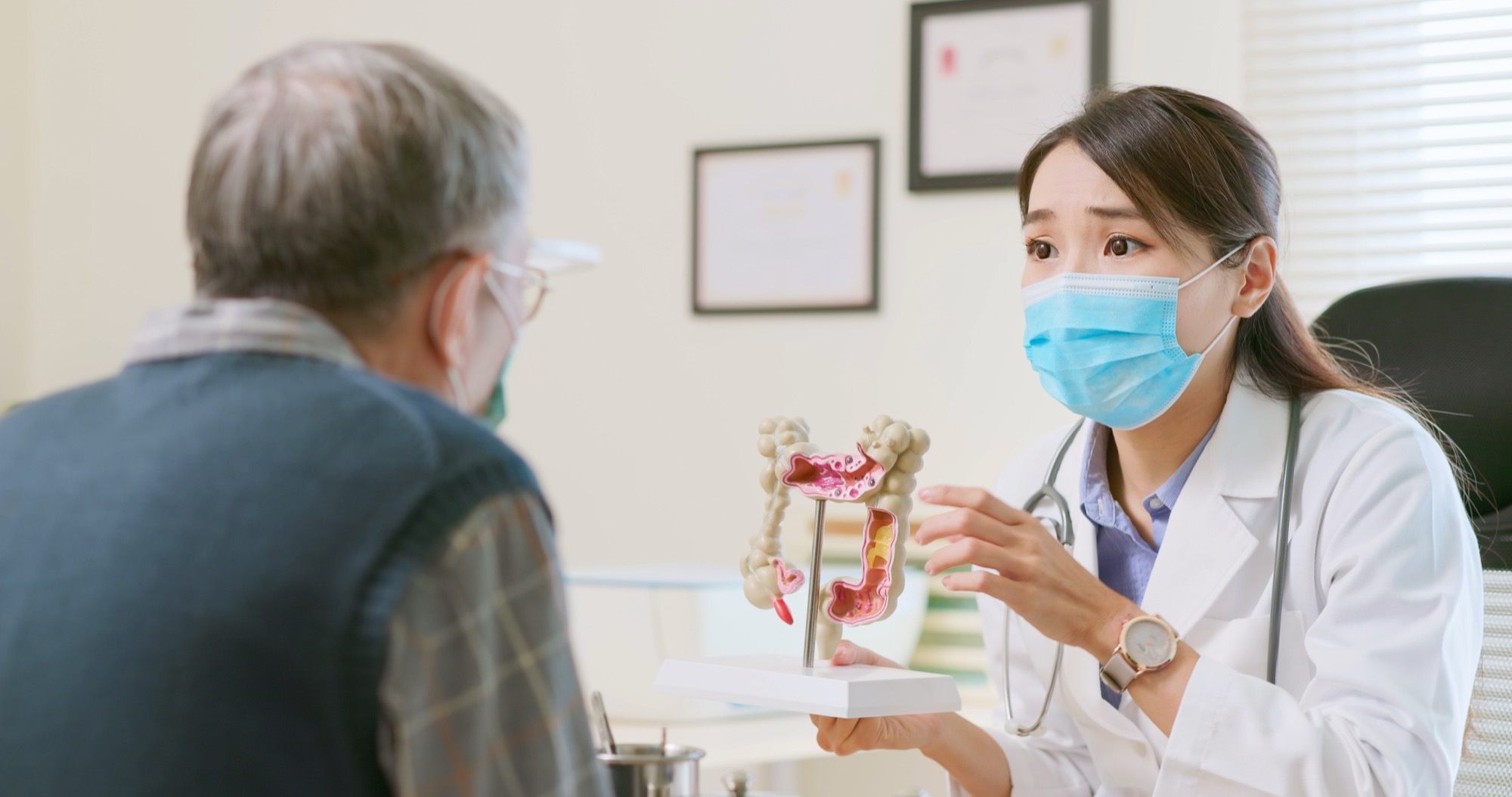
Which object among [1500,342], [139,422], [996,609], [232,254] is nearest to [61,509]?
[139,422]

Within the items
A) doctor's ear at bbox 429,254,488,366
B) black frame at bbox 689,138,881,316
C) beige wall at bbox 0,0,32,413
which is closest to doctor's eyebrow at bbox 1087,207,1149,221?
doctor's ear at bbox 429,254,488,366

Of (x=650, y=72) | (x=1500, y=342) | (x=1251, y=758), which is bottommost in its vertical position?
(x=1251, y=758)

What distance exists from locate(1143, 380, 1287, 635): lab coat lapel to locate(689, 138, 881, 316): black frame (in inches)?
47.2

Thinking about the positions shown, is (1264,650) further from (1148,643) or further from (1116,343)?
(1116,343)

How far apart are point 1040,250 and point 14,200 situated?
2.74m

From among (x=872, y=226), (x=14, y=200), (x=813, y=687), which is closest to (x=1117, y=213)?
(x=813, y=687)

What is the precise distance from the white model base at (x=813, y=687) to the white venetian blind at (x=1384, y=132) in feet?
4.78

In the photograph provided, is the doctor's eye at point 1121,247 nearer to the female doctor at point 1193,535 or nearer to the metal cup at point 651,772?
the female doctor at point 1193,535

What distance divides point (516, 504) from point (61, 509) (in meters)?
0.22

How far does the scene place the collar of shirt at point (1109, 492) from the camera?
1473mm

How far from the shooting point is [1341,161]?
2338 millimetres

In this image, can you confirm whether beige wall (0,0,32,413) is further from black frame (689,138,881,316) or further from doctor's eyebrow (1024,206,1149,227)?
doctor's eyebrow (1024,206,1149,227)

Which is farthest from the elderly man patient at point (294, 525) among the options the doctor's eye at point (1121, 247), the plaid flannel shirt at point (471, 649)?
the doctor's eye at point (1121, 247)

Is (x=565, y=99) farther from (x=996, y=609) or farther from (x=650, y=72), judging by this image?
(x=996, y=609)
